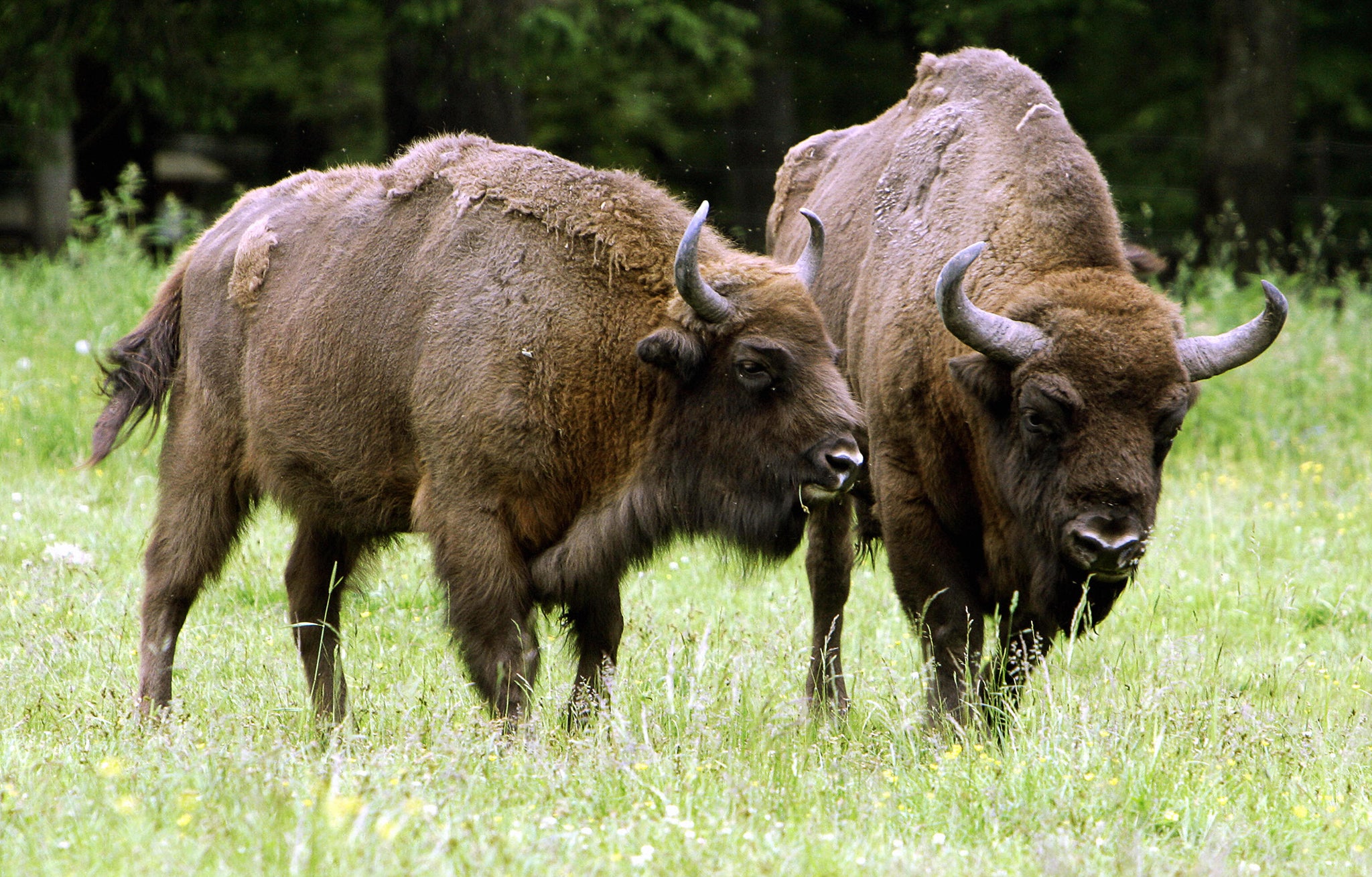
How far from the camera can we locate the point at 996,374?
459 centimetres

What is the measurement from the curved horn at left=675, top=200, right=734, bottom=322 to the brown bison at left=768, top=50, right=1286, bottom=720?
0.69 m

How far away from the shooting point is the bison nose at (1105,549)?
4.27 metres

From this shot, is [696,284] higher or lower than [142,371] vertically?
higher

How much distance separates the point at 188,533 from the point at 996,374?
2.98 metres

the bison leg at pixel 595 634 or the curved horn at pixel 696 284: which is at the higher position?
the curved horn at pixel 696 284

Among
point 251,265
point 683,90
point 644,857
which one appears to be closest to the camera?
point 644,857

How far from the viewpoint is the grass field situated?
10.5 ft

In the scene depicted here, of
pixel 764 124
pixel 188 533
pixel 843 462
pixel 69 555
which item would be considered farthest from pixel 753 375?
pixel 764 124

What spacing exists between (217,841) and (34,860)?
38 centimetres

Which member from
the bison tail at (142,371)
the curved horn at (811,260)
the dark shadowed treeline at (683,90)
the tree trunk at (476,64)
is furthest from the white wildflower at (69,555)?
the tree trunk at (476,64)

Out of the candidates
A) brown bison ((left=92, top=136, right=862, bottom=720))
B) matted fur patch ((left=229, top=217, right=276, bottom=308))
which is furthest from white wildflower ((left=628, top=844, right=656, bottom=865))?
matted fur patch ((left=229, top=217, right=276, bottom=308))

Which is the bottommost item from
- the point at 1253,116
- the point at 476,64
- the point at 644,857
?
the point at 476,64

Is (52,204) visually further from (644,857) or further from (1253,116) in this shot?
(644,857)

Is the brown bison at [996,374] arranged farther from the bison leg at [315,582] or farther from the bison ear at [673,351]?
the bison leg at [315,582]
